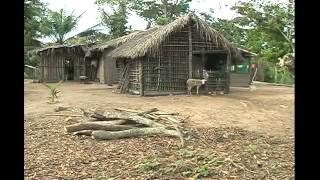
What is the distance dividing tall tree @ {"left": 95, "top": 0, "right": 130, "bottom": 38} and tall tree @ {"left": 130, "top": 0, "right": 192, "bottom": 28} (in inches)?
34.0

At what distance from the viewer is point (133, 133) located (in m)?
6.76

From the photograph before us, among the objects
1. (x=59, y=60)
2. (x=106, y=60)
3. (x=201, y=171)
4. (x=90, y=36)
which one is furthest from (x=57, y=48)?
(x=201, y=171)

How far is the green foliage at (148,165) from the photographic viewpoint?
487cm

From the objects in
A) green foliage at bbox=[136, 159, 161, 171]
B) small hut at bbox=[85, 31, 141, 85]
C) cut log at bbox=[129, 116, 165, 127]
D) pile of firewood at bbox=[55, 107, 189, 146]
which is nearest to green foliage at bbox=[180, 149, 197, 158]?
pile of firewood at bbox=[55, 107, 189, 146]

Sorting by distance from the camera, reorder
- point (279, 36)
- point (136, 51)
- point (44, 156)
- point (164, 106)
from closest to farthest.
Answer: point (44, 156) → point (164, 106) → point (136, 51) → point (279, 36)

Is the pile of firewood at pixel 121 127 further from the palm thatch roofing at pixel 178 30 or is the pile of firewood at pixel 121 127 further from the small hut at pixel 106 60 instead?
the small hut at pixel 106 60

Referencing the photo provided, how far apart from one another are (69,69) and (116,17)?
7.11 metres

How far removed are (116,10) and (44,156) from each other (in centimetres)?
2767

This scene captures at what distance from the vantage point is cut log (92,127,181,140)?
21.6ft

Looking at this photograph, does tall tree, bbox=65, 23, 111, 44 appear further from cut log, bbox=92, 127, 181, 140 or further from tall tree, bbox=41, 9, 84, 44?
cut log, bbox=92, 127, 181, 140

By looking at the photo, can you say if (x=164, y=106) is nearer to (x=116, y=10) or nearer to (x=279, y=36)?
(x=279, y=36)

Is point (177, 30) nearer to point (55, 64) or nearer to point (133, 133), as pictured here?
point (133, 133)
